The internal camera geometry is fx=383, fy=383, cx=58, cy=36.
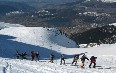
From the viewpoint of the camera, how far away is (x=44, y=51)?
93625 millimetres

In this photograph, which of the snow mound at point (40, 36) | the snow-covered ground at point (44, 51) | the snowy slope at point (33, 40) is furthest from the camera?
the snow mound at point (40, 36)

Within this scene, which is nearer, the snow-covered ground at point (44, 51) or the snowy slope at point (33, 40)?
the snow-covered ground at point (44, 51)

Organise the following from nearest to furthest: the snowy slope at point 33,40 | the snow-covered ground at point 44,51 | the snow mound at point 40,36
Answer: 1. the snow-covered ground at point 44,51
2. the snowy slope at point 33,40
3. the snow mound at point 40,36

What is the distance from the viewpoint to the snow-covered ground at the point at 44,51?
166ft

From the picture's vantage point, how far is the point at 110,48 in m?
95.0

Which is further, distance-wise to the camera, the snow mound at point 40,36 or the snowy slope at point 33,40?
the snow mound at point 40,36

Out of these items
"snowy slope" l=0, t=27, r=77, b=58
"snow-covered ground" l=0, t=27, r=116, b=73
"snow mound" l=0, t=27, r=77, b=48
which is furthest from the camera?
"snow mound" l=0, t=27, r=77, b=48

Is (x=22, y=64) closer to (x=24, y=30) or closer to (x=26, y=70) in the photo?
(x=26, y=70)

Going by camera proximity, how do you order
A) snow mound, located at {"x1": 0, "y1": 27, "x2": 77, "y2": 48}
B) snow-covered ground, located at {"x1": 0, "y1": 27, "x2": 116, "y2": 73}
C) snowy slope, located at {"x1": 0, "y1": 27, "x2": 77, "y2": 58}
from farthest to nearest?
1. snow mound, located at {"x1": 0, "y1": 27, "x2": 77, "y2": 48}
2. snowy slope, located at {"x1": 0, "y1": 27, "x2": 77, "y2": 58}
3. snow-covered ground, located at {"x1": 0, "y1": 27, "x2": 116, "y2": 73}

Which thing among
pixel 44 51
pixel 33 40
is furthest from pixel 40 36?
pixel 44 51

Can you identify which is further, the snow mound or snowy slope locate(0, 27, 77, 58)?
the snow mound

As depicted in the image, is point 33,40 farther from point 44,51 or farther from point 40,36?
point 44,51

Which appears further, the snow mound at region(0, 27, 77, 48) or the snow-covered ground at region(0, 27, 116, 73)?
the snow mound at region(0, 27, 77, 48)

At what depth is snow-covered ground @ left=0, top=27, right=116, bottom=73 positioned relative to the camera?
50.7m
